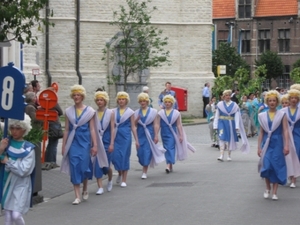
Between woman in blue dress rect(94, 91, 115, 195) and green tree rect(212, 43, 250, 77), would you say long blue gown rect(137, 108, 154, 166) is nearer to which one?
woman in blue dress rect(94, 91, 115, 195)

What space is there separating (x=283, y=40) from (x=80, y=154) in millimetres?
73130

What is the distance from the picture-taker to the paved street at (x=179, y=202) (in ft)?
40.2

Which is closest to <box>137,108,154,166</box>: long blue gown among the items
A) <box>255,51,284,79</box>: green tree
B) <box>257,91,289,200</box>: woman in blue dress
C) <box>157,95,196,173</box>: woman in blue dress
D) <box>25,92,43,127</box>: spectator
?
<box>157,95,196,173</box>: woman in blue dress

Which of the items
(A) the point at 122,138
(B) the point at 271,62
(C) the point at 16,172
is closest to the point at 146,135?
(A) the point at 122,138

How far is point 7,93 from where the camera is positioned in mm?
9938

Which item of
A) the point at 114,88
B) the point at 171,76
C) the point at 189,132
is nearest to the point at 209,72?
the point at 171,76

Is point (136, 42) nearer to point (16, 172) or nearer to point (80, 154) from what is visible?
point (80, 154)

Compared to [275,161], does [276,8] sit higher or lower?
higher

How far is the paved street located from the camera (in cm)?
1227

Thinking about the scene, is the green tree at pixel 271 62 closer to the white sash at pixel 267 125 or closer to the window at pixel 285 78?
the window at pixel 285 78

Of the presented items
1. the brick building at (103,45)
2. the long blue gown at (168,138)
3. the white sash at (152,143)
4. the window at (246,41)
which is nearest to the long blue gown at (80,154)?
the white sash at (152,143)

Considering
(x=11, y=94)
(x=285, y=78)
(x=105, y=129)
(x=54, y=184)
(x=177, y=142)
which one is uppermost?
(x=285, y=78)

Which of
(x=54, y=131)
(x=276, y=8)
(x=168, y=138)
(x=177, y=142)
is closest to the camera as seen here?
(x=54, y=131)

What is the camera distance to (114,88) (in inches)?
1898
